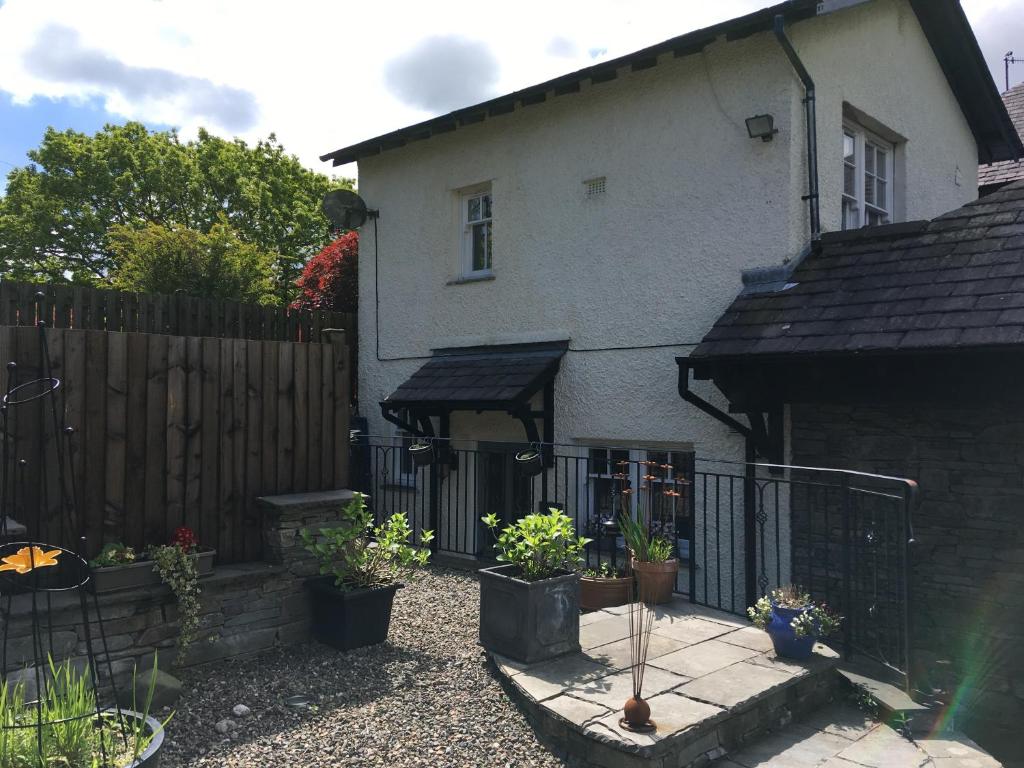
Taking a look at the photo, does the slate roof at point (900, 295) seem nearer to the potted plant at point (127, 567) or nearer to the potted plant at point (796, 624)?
the potted plant at point (796, 624)

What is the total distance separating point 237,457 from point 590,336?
14.9 ft

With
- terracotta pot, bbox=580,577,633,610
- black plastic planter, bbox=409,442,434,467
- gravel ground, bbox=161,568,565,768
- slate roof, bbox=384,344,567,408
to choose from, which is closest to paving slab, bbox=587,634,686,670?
gravel ground, bbox=161,568,565,768

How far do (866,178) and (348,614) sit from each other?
7.58m

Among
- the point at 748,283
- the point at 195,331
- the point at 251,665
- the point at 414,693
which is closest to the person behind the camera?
the point at 414,693

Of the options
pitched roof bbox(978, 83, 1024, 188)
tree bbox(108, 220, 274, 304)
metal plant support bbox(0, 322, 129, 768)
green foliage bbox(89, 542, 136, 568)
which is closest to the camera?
metal plant support bbox(0, 322, 129, 768)

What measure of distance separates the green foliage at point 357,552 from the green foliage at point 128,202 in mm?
20362

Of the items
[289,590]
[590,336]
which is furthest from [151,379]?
[590,336]

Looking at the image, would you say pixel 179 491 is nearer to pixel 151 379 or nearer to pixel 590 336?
pixel 151 379

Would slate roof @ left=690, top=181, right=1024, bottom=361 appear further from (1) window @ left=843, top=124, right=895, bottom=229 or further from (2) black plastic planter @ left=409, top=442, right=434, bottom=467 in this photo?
(2) black plastic planter @ left=409, top=442, right=434, bottom=467

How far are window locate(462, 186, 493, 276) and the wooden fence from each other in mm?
4432

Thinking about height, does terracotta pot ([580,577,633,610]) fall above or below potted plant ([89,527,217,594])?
below

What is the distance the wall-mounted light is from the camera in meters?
7.38

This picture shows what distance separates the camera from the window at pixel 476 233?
408 inches

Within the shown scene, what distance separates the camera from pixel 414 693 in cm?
471
